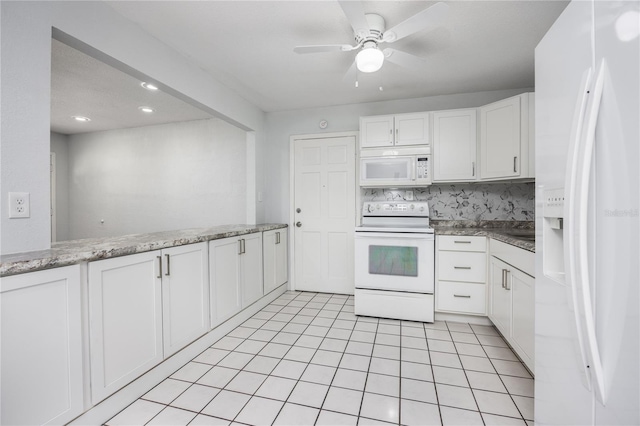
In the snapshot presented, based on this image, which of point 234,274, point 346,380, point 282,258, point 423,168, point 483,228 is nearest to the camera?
point 346,380

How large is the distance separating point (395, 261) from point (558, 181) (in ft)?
6.49

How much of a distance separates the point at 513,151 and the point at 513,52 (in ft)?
2.74

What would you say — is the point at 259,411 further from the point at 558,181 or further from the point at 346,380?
the point at 558,181

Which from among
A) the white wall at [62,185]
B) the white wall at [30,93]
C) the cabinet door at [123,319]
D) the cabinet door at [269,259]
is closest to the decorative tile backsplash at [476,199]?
the cabinet door at [269,259]

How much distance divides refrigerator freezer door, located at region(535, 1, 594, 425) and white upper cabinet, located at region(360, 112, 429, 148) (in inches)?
77.7

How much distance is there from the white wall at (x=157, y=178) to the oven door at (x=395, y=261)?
1937mm

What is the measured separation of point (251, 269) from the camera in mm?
3045

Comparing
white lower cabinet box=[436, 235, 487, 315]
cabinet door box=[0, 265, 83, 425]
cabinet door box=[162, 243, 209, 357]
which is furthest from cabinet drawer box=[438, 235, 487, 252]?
cabinet door box=[0, 265, 83, 425]

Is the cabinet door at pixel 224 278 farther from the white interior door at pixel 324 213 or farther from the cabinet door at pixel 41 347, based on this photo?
the white interior door at pixel 324 213

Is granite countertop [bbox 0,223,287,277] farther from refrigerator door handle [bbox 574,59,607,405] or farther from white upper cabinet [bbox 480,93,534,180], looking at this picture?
white upper cabinet [bbox 480,93,534,180]

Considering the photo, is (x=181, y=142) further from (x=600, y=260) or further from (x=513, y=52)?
(x=600, y=260)

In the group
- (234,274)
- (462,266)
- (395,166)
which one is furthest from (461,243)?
(234,274)

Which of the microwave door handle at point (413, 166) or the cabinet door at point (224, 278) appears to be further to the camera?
the microwave door handle at point (413, 166)

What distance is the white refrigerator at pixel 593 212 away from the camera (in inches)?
28.0
